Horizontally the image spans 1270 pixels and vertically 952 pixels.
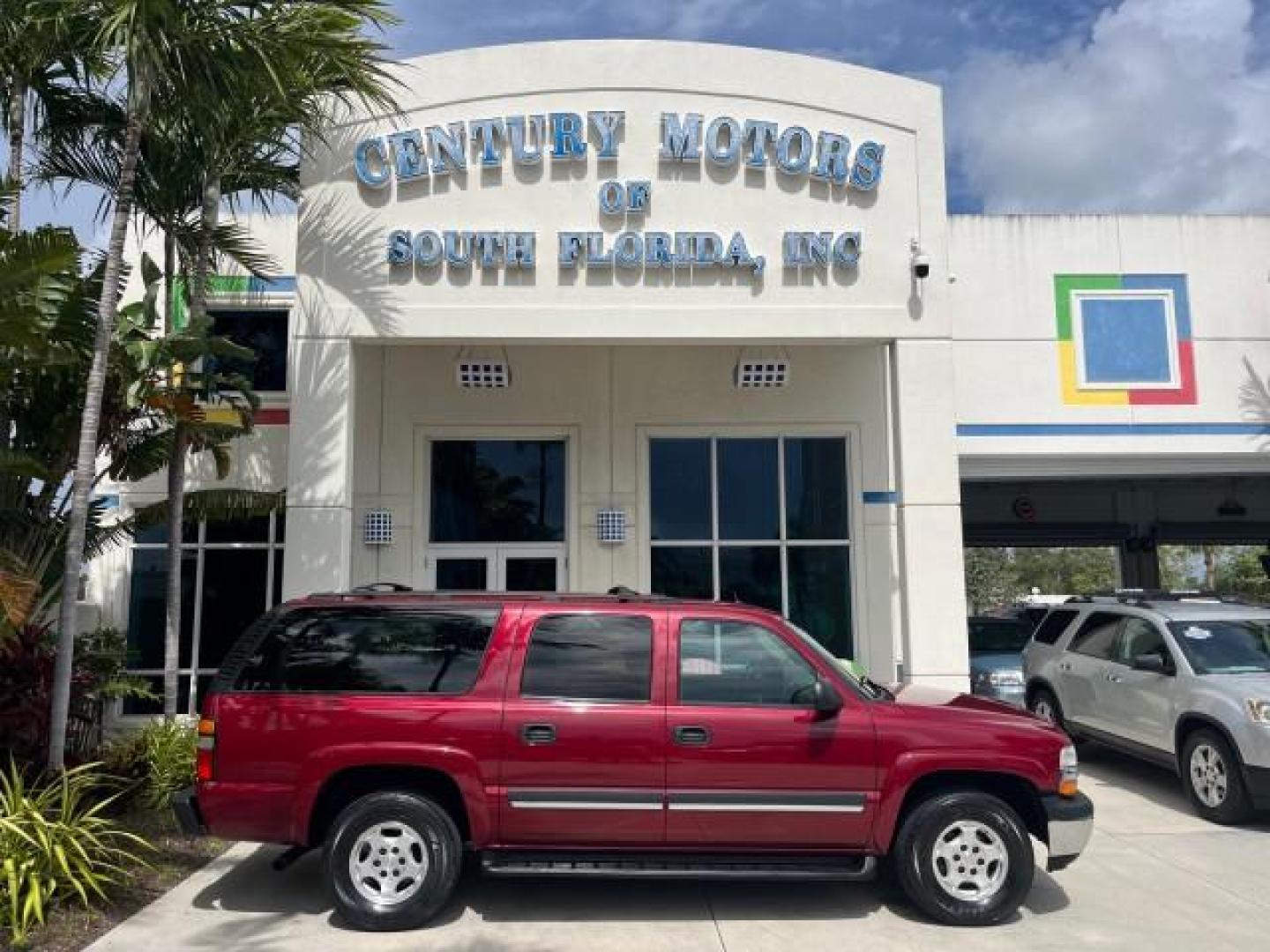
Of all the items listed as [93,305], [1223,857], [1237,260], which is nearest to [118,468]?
[93,305]

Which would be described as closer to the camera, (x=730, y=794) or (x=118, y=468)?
(x=730, y=794)

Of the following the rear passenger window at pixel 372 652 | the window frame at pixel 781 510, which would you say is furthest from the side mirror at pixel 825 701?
the window frame at pixel 781 510

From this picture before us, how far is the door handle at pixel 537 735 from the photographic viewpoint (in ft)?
18.5

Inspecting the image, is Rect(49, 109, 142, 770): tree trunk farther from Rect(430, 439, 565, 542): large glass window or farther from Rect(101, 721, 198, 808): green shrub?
Rect(430, 439, 565, 542): large glass window

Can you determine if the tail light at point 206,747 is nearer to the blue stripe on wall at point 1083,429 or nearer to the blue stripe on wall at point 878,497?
the blue stripe on wall at point 878,497

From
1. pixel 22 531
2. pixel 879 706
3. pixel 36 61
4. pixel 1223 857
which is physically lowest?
pixel 1223 857

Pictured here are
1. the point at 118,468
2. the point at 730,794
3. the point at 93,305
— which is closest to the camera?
the point at 730,794

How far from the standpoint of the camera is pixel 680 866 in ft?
18.5

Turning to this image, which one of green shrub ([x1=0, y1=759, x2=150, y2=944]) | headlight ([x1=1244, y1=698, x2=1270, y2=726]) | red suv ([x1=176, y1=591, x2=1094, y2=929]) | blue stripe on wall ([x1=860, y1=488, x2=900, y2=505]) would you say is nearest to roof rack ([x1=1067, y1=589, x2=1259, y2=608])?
headlight ([x1=1244, y1=698, x2=1270, y2=726])

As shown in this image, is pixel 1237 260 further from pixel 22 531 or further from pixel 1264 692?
pixel 22 531

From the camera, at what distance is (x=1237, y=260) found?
13.9 m

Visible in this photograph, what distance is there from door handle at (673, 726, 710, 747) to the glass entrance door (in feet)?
22.5

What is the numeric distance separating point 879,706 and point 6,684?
6.44m

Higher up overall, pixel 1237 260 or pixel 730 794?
pixel 1237 260
